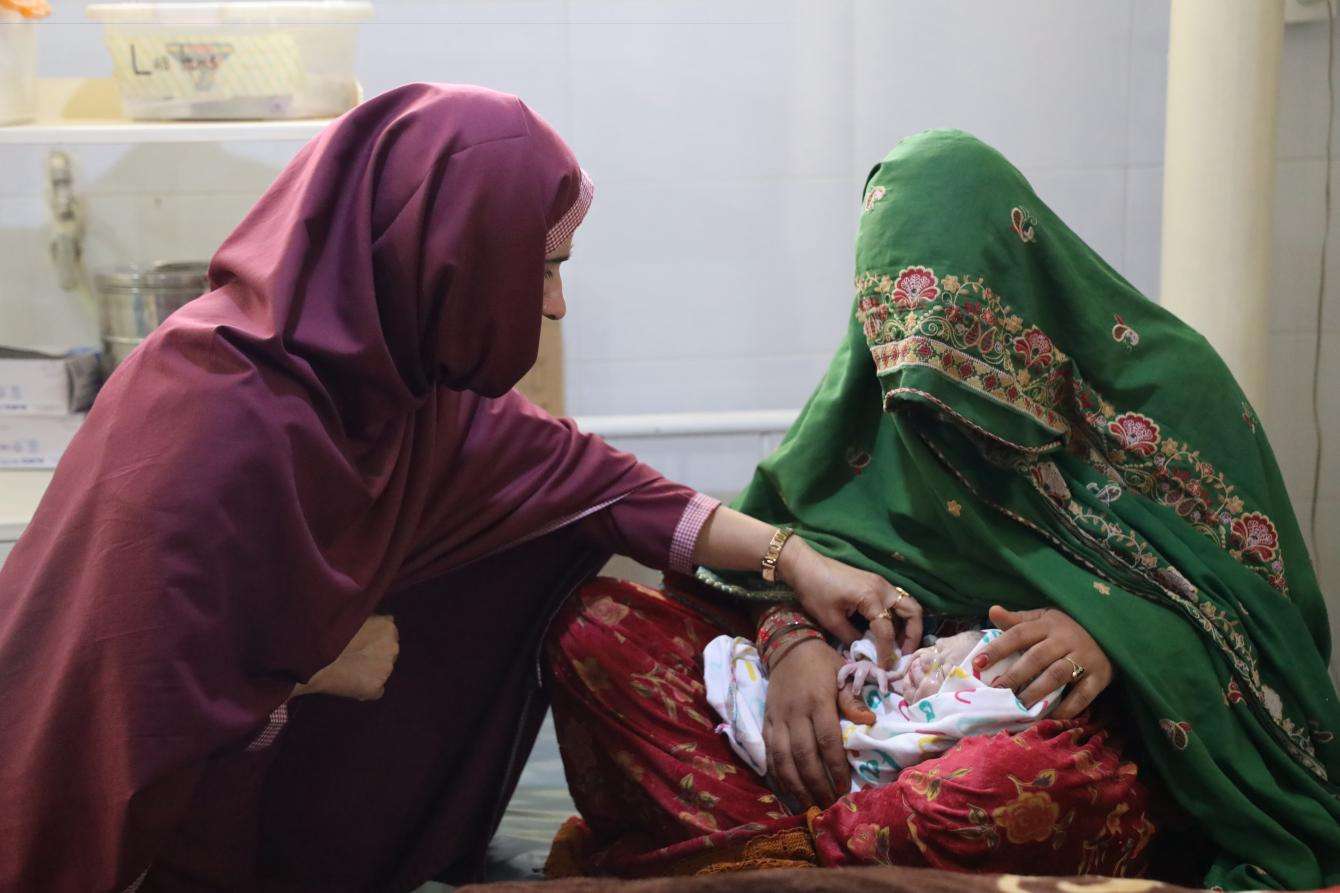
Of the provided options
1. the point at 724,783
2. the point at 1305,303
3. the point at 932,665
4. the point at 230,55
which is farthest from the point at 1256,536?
the point at 230,55

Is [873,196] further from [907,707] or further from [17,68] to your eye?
[17,68]

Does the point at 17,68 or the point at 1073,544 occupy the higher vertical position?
the point at 17,68

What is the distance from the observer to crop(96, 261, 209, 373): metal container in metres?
2.00

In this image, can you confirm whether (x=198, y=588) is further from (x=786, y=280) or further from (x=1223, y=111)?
(x=1223, y=111)

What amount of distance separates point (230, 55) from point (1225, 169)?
147 centimetres

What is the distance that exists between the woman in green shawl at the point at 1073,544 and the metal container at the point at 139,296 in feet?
3.14

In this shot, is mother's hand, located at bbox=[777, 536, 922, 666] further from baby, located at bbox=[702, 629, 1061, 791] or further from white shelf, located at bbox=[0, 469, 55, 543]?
white shelf, located at bbox=[0, 469, 55, 543]

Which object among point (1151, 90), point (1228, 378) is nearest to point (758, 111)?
point (1151, 90)

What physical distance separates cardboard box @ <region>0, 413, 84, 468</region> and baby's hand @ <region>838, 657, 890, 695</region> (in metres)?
1.30

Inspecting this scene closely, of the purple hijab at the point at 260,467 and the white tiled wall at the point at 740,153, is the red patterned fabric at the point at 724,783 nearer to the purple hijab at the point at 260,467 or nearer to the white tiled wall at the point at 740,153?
the purple hijab at the point at 260,467

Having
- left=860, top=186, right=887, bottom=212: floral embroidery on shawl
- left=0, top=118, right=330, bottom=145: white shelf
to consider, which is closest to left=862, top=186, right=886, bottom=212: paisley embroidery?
left=860, top=186, right=887, bottom=212: floral embroidery on shawl

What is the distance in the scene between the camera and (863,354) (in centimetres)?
156

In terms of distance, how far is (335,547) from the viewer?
136 cm

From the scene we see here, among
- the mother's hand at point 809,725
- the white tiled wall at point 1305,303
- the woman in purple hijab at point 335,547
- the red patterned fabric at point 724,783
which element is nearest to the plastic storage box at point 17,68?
the woman in purple hijab at point 335,547
